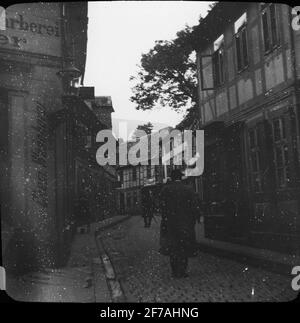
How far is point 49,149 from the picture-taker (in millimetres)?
6012

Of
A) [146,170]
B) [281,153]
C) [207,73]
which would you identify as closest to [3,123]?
[146,170]

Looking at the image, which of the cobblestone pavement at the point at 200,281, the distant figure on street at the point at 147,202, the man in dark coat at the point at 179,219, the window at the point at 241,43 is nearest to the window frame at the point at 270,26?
the window at the point at 241,43

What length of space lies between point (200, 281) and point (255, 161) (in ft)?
11.3

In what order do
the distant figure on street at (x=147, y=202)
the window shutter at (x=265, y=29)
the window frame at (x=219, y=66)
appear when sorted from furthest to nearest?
the distant figure on street at (x=147, y=202) → the window frame at (x=219, y=66) → the window shutter at (x=265, y=29)

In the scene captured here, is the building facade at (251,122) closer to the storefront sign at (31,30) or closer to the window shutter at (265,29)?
the window shutter at (265,29)

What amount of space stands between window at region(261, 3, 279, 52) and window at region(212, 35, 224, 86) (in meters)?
1.03

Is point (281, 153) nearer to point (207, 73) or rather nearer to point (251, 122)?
point (251, 122)

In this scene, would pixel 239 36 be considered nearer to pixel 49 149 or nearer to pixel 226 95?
pixel 226 95

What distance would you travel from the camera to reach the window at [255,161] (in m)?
7.88

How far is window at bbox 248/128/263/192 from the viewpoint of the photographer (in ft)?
25.8

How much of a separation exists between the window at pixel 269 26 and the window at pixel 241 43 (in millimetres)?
676

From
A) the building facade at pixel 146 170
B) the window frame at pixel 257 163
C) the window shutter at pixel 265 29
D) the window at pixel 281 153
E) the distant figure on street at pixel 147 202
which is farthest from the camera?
the distant figure on street at pixel 147 202
